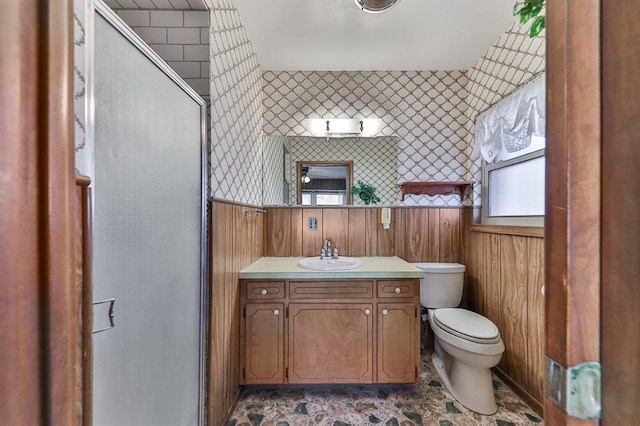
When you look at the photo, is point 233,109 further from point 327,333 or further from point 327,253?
point 327,333

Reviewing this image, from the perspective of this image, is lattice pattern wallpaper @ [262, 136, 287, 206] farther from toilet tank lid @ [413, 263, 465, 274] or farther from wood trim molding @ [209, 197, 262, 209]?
toilet tank lid @ [413, 263, 465, 274]

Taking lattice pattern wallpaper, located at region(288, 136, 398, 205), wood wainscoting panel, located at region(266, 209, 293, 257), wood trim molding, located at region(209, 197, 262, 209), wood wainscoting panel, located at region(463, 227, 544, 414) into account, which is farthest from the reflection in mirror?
wood wainscoting panel, located at region(463, 227, 544, 414)

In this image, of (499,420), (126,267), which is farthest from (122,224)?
(499,420)

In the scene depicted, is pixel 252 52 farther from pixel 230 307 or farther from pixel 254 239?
pixel 230 307

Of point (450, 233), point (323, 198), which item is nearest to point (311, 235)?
point (323, 198)

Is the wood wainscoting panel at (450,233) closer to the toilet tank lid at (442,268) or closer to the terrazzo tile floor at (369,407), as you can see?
the toilet tank lid at (442,268)

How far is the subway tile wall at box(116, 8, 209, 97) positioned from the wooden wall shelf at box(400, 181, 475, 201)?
1.78m

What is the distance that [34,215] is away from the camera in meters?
0.28

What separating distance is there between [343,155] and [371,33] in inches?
37.7

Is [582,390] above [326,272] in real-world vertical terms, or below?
above

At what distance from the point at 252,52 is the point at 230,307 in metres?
1.94

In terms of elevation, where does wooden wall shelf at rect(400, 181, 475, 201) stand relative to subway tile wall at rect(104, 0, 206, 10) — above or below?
below

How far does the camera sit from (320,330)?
6.01 ft

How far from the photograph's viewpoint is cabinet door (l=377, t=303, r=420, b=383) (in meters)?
1.83
